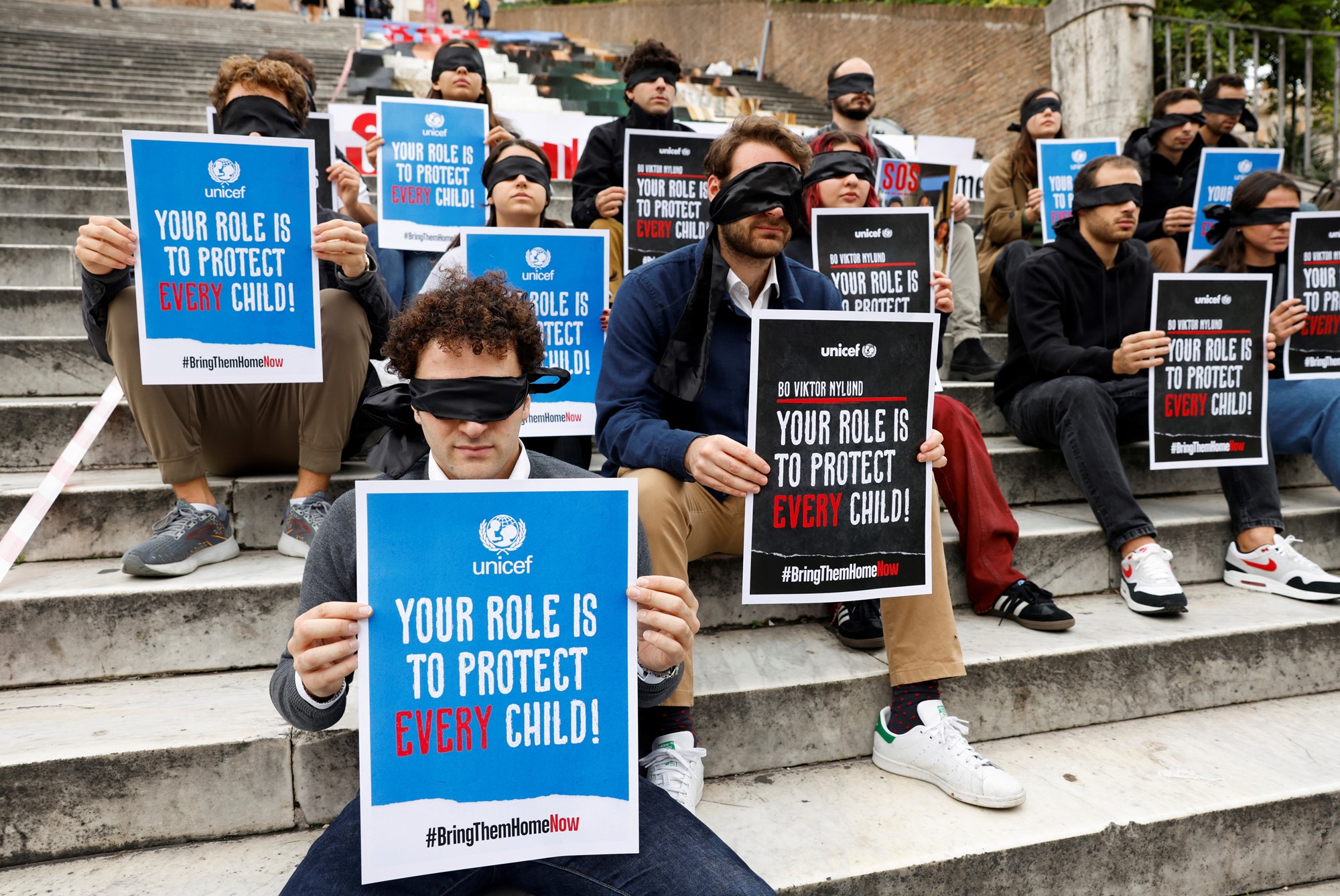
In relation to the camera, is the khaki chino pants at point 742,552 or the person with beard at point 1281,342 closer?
the khaki chino pants at point 742,552

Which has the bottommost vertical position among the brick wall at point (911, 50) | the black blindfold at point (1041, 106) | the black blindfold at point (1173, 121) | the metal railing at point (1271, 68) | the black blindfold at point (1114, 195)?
the black blindfold at point (1114, 195)

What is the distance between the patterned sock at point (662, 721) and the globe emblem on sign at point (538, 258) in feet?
5.97

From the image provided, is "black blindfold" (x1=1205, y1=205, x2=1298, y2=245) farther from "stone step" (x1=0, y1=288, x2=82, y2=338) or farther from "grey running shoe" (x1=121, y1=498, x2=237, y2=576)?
"stone step" (x1=0, y1=288, x2=82, y2=338)

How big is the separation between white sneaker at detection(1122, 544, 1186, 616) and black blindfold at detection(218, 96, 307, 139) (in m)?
3.44

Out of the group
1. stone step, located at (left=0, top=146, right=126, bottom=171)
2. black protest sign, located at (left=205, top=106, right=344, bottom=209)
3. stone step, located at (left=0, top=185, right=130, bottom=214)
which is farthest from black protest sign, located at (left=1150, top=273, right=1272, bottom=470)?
stone step, located at (left=0, top=146, right=126, bottom=171)

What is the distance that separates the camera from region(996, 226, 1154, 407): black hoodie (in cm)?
405

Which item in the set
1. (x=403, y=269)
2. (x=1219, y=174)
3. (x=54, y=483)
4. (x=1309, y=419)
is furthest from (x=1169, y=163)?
(x=54, y=483)

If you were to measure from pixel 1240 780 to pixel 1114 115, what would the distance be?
8047mm

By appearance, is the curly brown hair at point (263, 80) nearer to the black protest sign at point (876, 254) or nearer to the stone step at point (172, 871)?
the black protest sign at point (876, 254)

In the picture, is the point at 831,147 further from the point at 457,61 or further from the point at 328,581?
the point at 328,581

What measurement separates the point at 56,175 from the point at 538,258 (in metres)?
4.47

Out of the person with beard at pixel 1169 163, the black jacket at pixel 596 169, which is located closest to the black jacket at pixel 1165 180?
the person with beard at pixel 1169 163

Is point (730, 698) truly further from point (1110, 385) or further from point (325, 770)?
point (1110, 385)

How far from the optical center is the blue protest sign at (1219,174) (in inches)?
210
